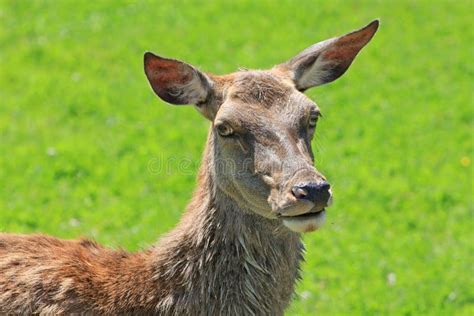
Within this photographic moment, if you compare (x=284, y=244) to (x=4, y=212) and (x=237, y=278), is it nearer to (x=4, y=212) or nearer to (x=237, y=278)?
(x=237, y=278)

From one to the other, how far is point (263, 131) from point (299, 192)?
0.56 m

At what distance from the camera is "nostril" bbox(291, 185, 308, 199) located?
205 inches

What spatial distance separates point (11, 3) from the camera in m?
16.4

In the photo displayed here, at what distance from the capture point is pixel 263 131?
5656mm

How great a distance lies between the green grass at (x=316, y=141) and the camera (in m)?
9.88

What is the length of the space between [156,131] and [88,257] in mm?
6745

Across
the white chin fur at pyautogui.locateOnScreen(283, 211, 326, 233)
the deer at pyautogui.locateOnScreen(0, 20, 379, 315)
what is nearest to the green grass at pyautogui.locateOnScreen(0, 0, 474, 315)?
the deer at pyautogui.locateOnScreen(0, 20, 379, 315)

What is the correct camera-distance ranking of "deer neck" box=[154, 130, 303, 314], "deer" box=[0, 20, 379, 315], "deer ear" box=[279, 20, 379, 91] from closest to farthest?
"deer" box=[0, 20, 379, 315]
"deer neck" box=[154, 130, 303, 314]
"deer ear" box=[279, 20, 379, 91]

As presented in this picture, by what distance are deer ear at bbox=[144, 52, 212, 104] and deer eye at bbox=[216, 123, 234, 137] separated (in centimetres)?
34

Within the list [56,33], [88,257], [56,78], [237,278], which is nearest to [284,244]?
[237,278]

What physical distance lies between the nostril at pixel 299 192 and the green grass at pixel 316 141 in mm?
2896

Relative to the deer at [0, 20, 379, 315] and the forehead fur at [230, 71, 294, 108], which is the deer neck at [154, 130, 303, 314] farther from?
the forehead fur at [230, 71, 294, 108]

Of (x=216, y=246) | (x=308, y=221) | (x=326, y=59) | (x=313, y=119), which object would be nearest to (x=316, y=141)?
(x=326, y=59)

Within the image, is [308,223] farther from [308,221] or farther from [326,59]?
[326,59]
